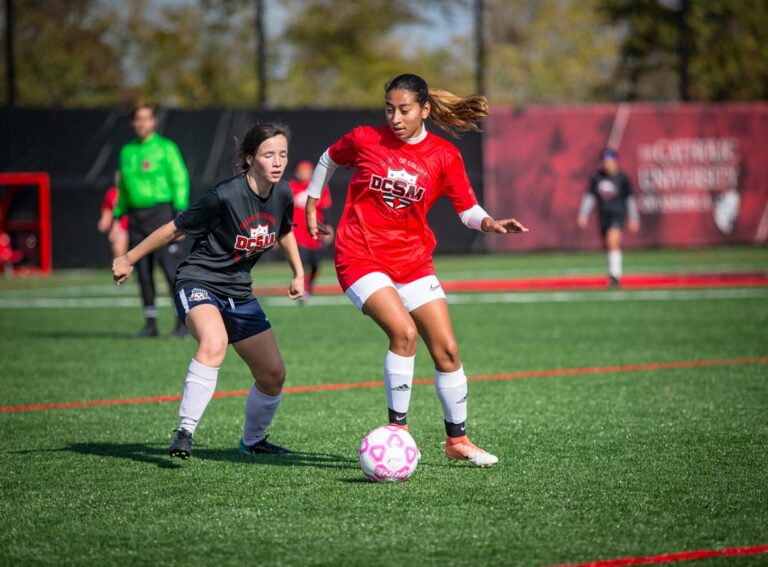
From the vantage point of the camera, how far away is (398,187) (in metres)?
6.18

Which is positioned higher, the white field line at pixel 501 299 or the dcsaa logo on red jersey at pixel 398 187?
the dcsaa logo on red jersey at pixel 398 187

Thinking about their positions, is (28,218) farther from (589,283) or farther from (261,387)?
(261,387)

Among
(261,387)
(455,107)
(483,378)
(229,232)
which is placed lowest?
(483,378)

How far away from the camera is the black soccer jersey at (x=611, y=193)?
1911 centimetres

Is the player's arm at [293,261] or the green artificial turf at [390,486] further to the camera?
the player's arm at [293,261]

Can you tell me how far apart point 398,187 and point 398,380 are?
1065 mm

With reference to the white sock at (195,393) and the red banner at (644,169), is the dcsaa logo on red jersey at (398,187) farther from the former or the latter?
the red banner at (644,169)

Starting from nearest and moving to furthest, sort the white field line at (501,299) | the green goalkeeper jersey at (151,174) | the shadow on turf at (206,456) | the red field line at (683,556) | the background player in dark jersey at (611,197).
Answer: the red field line at (683,556) → the shadow on turf at (206,456) → the green goalkeeper jersey at (151,174) → the white field line at (501,299) → the background player in dark jersey at (611,197)

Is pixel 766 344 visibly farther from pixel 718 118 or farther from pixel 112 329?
pixel 718 118

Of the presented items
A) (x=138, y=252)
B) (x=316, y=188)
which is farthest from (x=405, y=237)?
(x=138, y=252)

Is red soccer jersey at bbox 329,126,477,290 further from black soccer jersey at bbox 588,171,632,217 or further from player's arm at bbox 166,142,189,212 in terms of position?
black soccer jersey at bbox 588,171,632,217

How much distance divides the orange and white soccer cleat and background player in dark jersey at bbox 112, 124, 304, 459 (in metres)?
1.03

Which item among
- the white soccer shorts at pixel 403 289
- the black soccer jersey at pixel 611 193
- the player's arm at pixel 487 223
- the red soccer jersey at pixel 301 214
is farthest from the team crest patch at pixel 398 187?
the black soccer jersey at pixel 611 193

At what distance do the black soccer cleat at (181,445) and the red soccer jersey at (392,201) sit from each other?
3.91 ft
